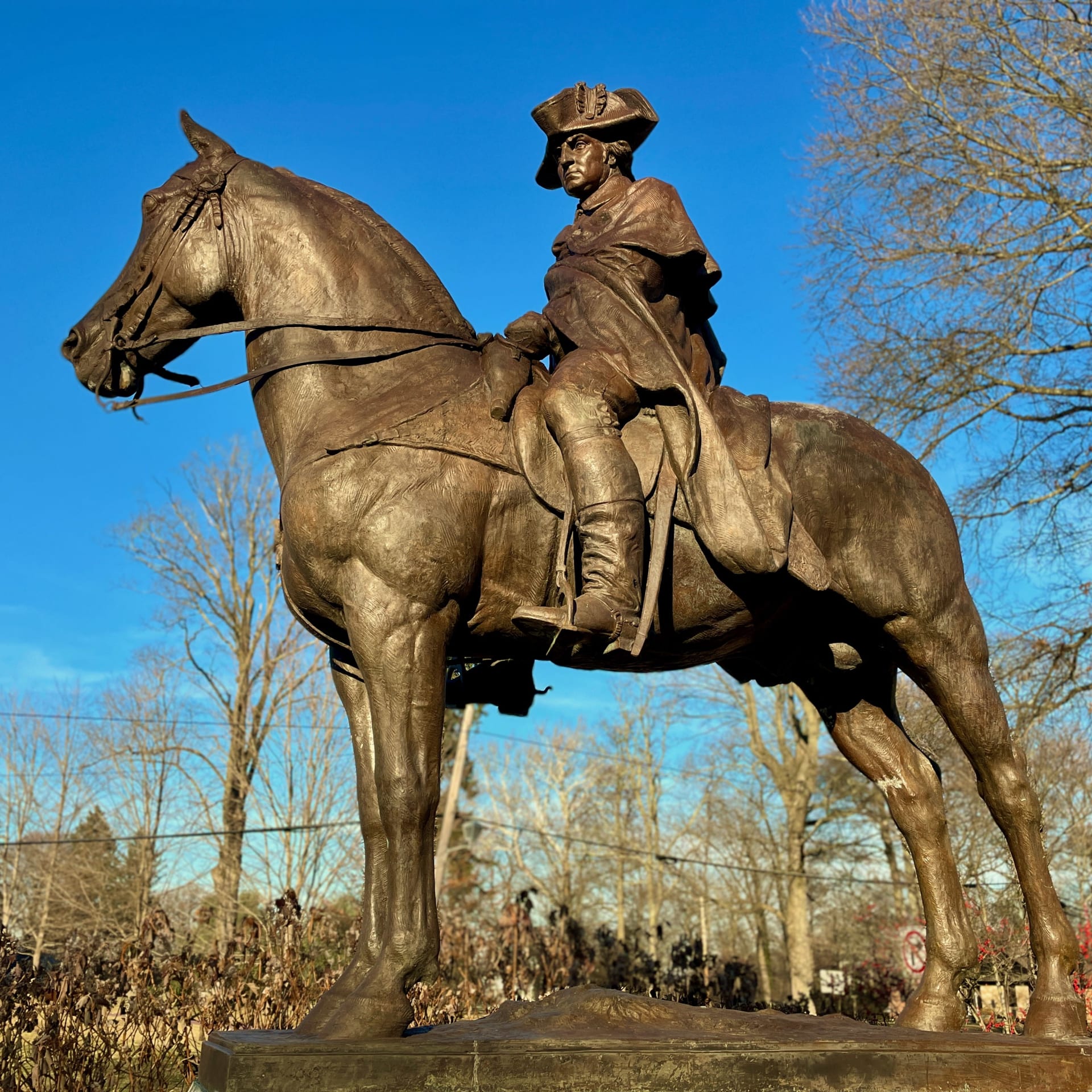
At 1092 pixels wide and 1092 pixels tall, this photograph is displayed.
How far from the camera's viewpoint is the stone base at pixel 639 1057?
3.28 metres

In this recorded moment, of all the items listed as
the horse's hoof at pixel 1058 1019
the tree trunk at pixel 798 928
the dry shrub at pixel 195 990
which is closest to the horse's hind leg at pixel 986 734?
the horse's hoof at pixel 1058 1019

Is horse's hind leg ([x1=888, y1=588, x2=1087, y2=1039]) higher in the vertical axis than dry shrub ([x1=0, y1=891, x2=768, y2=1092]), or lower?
higher

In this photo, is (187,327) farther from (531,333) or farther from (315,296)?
(531,333)

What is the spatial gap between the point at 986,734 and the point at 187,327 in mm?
3676

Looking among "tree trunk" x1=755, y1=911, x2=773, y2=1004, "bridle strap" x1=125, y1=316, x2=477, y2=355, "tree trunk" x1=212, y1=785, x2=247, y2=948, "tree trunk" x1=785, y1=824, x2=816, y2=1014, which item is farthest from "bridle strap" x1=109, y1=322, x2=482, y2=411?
"tree trunk" x1=755, y1=911, x2=773, y2=1004

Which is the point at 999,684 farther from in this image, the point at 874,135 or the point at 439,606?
Result: the point at 439,606

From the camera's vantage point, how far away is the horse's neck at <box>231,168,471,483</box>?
4.29 meters

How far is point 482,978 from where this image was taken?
41.4 feet

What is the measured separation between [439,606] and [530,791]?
108ft

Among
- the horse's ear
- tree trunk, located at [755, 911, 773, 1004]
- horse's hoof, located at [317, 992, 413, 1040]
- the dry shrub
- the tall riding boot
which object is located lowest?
tree trunk, located at [755, 911, 773, 1004]

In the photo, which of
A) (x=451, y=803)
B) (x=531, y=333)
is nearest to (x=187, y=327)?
(x=531, y=333)

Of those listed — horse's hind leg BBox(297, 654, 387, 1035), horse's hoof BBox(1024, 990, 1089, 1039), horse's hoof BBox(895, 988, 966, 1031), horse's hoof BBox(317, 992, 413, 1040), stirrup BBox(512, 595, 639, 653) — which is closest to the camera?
horse's hoof BBox(317, 992, 413, 1040)

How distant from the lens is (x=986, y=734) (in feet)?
15.4

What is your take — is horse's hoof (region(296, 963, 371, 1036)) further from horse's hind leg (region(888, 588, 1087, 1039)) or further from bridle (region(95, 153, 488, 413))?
horse's hind leg (region(888, 588, 1087, 1039))
